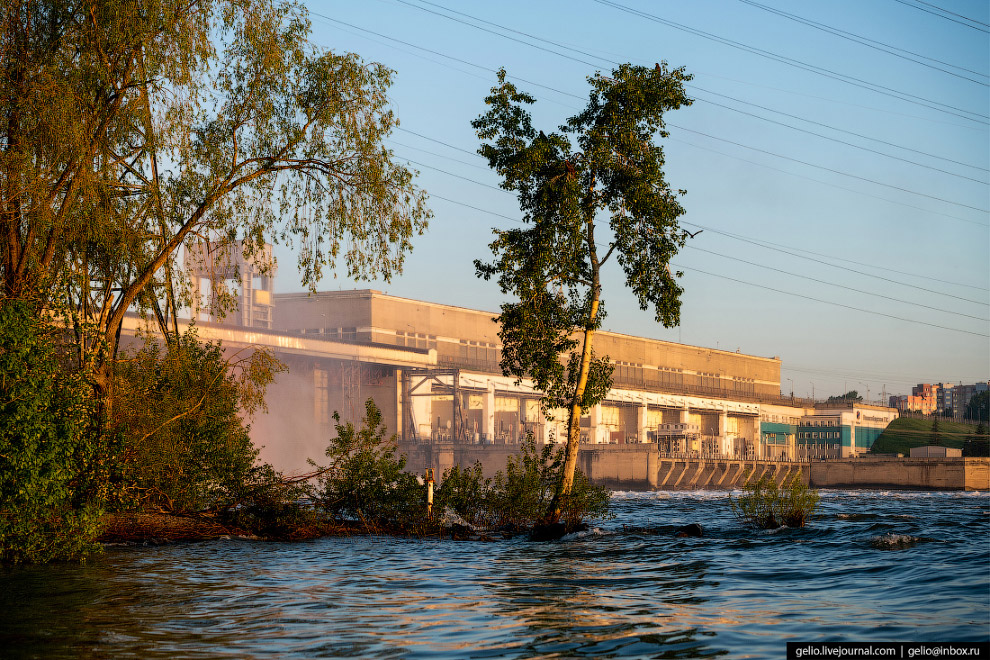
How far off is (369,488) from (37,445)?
33.4 ft

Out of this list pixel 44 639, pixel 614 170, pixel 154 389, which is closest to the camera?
pixel 44 639

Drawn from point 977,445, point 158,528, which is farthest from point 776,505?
point 977,445

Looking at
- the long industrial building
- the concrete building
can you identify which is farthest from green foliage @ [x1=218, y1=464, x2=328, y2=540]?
the long industrial building

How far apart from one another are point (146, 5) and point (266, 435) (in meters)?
58.8

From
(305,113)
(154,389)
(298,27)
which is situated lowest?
(154,389)

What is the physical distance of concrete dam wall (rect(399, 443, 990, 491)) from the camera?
7650 centimetres

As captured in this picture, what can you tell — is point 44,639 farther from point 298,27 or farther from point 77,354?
point 298,27

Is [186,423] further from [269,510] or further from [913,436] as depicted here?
[913,436]

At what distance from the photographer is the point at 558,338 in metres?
24.2

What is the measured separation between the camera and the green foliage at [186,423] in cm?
1858

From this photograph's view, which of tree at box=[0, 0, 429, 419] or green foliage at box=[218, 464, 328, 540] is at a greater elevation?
tree at box=[0, 0, 429, 419]

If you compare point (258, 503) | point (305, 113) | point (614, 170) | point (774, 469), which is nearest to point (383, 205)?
point (305, 113)

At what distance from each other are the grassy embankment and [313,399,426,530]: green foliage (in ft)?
314

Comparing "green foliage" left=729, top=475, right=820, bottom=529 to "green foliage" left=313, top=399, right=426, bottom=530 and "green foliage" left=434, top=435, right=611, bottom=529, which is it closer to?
"green foliage" left=434, top=435, right=611, bottom=529
